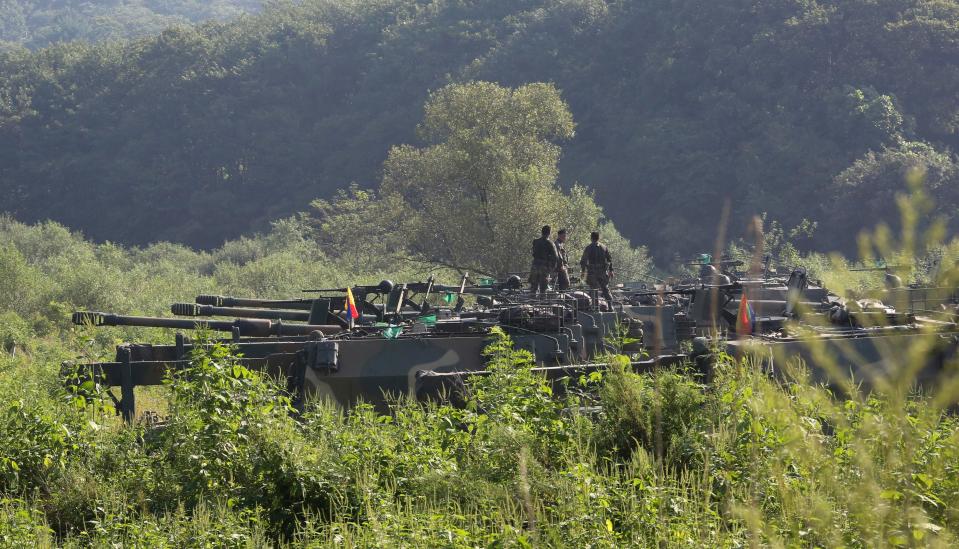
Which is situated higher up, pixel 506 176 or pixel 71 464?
pixel 506 176

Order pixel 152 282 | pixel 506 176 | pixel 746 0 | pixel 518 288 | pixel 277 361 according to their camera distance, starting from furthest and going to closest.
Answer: pixel 746 0, pixel 152 282, pixel 506 176, pixel 518 288, pixel 277 361

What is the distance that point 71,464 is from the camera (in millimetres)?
9469

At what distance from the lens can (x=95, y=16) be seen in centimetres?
16025

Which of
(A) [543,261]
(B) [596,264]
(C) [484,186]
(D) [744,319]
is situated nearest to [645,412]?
(D) [744,319]

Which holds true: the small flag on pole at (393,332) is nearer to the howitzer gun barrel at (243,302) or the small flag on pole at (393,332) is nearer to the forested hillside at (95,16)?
the howitzer gun barrel at (243,302)

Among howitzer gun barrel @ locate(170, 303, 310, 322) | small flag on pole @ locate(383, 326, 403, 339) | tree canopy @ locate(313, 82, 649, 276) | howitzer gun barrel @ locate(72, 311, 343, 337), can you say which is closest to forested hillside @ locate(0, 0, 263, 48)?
tree canopy @ locate(313, 82, 649, 276)

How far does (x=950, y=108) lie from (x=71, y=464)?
48593 mm

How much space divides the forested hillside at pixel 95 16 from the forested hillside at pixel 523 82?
223ft

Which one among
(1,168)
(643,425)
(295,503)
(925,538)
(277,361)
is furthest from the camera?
(1,168)

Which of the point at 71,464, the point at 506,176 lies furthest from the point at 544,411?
the point at 506,176

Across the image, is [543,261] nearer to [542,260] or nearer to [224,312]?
[542,260]

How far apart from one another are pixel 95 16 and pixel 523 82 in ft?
388

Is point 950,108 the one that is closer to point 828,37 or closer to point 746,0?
point 828,37

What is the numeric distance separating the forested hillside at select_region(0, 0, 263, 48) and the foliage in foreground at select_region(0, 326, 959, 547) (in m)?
133
